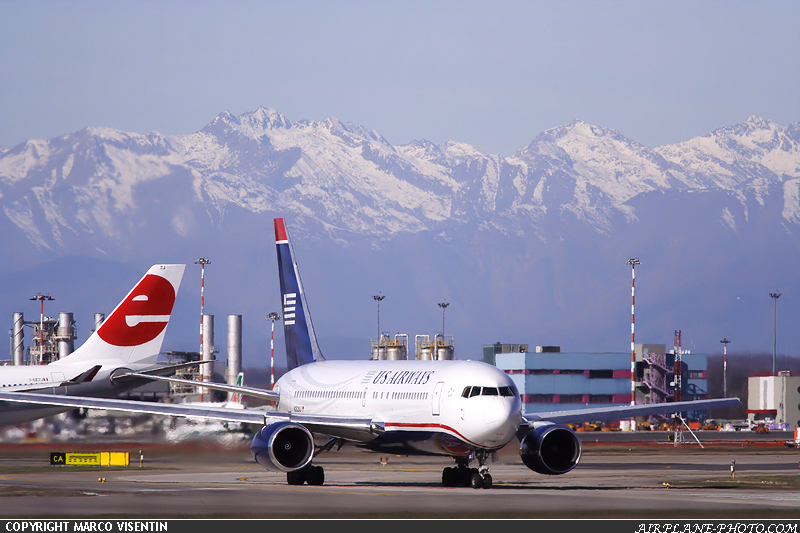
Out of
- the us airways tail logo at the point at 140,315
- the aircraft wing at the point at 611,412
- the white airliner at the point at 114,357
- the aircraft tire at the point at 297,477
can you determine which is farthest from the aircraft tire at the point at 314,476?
the us airways tail logo at the point at 140,315

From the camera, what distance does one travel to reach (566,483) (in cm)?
4278

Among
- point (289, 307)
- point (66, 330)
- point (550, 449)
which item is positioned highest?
point (289, 307)

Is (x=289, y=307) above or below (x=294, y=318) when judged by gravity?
above

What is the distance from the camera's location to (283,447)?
1548 inches

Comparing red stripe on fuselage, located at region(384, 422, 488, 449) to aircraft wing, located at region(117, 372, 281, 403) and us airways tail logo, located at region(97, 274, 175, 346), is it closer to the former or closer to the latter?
aircraft wing, located at region(117, 372, 281, 403)

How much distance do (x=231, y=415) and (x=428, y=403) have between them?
290 inches

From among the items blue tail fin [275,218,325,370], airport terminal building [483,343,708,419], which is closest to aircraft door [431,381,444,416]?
blue tail fin [275,218,325,370]

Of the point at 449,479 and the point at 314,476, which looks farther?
the point at 449,479

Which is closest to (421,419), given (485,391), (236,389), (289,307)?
(485,391)

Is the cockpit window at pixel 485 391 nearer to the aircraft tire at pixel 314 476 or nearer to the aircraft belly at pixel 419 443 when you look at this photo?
the aircraft belly at pixel 419 443

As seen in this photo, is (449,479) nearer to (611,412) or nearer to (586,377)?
(611,412)

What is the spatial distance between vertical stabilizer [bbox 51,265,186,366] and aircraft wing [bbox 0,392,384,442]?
39.8 ft

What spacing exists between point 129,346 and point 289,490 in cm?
1978

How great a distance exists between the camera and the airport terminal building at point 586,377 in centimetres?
15775
